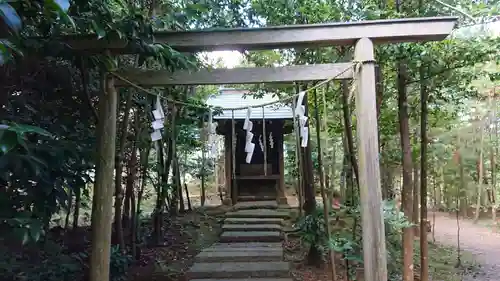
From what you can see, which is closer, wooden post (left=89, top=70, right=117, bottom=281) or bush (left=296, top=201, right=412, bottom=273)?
wooden post (left=89, top=70, right=117, bottom=281)

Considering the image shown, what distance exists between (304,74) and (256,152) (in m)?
7.87

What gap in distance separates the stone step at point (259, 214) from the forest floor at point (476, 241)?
150 inches

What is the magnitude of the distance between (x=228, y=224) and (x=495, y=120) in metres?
9.91

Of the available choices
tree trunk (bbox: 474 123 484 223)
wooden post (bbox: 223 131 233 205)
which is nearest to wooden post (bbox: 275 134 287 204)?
wooden post (bbox: 223 131 233 205)

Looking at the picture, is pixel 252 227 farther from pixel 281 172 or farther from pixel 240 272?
pixel 281 172

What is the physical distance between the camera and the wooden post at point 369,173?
295cm

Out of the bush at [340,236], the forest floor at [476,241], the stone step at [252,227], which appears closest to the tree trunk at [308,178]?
the bush at [340,236]

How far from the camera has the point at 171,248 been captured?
692 cm

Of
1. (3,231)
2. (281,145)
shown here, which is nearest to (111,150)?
(3,231)

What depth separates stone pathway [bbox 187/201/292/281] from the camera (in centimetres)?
540

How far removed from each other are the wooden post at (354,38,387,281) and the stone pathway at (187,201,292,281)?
8.25 ft

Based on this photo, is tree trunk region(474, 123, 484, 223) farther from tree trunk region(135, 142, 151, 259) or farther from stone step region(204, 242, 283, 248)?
tree trunk region(135, 142, 151, 259)

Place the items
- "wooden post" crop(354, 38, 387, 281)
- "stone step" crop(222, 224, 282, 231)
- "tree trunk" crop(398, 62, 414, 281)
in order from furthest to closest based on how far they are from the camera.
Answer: "stone step" crop(222, 224, 282, 231), "tree trunk" crop(398, 62, 414, 281), "wooden post" crop(354, 38, 387, 281)

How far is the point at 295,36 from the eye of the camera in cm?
314
